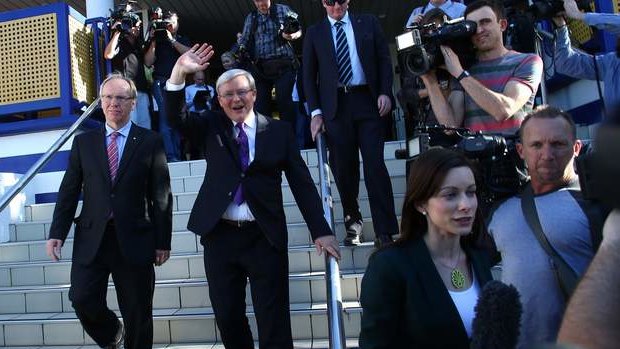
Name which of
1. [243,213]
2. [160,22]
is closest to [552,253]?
[243,213]

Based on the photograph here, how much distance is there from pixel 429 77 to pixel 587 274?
2094mm

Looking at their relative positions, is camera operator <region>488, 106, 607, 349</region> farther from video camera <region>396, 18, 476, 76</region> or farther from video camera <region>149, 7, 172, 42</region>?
video camera <region>149, 7, 172, 42</region>

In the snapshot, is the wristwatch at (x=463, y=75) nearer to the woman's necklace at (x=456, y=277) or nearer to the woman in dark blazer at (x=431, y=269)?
the woman in dark blazer at (x=431, y=269)

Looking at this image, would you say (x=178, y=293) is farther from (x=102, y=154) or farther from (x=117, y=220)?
(x=102, y=154)

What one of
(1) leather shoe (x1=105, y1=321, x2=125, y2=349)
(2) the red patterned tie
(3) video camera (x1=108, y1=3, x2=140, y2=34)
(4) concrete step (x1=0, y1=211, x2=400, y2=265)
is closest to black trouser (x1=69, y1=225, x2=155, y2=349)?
(1) leather shoe (x1=105, y1=321, x2=125, y2=349)

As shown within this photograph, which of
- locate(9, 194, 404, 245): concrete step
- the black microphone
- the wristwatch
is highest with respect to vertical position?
the wristwatch

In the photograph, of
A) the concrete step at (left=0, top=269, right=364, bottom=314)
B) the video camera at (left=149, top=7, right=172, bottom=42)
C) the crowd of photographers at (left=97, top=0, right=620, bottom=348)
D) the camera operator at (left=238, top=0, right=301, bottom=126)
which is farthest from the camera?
the video camera at (left=149, top=7, right=172, bottom=42)

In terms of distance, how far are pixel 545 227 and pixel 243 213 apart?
1.47m

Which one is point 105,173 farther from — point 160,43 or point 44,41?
point 44,41

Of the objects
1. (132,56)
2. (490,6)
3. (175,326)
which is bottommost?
(175,326)

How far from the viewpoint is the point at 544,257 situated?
1823 millimetres

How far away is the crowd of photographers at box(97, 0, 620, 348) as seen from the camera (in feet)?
5.92

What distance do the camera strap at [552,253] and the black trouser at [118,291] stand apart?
78.9 inches

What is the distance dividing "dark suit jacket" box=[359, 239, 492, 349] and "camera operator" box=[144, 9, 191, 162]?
5.12 m
